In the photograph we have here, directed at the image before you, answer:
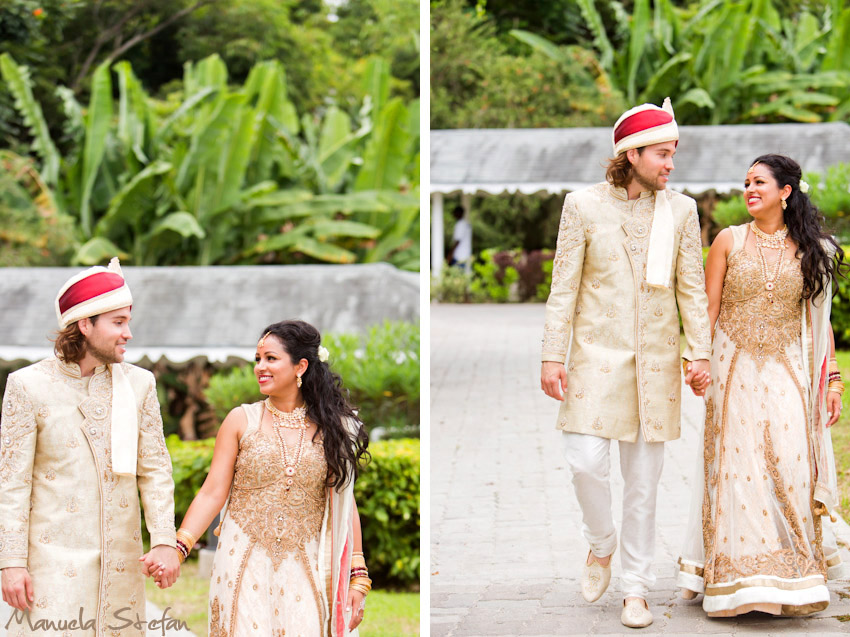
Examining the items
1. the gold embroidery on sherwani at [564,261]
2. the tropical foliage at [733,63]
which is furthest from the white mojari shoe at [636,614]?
the tropical foliage at [733,63]

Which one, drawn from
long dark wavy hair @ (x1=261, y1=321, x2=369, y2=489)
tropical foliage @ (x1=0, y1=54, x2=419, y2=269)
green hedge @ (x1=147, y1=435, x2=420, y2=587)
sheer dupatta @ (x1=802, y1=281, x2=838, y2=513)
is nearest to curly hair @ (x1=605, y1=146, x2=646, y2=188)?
sheer dupatta @ (x1=802, y1=281, x2=838, y2=513)

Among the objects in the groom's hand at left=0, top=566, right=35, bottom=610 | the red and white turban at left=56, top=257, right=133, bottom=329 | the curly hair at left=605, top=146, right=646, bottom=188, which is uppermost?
the curly hair at left=605, top=146, right=646, bottom=188

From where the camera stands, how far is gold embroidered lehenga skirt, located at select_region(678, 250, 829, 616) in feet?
14.3

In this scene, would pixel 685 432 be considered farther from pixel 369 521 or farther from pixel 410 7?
pixel 410 7

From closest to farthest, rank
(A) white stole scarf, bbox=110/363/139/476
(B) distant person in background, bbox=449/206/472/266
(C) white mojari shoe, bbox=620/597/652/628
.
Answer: (A) white stole scarf, bbox=110/363/139/476 < (C) white mojari shoe, bbox=620/597/652/628 < (B) distant person in background, bbox=449/206/472/266

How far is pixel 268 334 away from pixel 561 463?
4832mm

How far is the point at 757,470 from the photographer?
175 inches

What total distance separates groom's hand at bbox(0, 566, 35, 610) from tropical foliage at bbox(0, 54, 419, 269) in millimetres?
12416

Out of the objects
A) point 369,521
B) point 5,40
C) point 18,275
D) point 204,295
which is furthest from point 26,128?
point 369,521

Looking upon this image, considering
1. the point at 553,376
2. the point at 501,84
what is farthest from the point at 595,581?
the point at 501,84

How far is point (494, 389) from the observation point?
37.3 feet

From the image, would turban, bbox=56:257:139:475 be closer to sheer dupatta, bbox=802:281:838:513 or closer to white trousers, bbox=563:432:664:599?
white trousers, bbox=563:432:664:599

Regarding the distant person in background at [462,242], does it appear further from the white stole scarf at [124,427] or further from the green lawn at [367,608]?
the white stole scarf at [124,427]

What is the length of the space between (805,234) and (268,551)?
263cm
